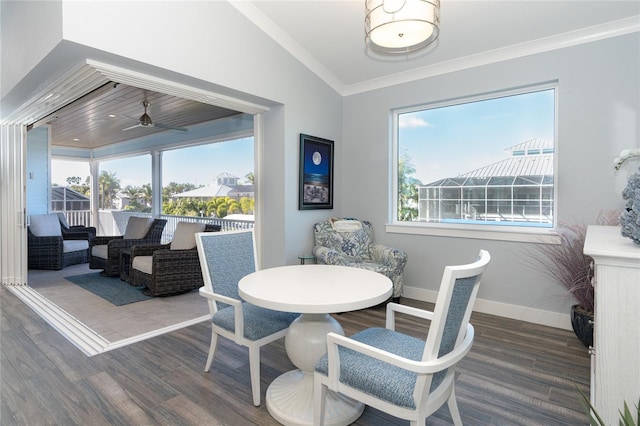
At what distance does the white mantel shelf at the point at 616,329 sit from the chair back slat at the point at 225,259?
2013 millimetres

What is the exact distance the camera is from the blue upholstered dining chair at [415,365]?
126 cm

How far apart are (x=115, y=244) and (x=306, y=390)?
4117mm

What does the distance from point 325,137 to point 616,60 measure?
2.85 meters

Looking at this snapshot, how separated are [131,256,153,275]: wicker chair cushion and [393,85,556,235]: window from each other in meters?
3.11

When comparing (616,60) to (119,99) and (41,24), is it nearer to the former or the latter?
(41,24)

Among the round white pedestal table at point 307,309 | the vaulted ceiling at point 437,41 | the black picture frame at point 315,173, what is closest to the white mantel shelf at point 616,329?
the round white pedestal table at point 307,309

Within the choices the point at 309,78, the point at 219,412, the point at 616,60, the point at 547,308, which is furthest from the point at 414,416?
the point at 309,78

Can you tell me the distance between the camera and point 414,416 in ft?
4.33

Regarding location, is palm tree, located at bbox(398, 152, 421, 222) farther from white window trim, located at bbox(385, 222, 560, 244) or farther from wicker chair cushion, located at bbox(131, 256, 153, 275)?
wicker chair cushion, located at bbox(131, 256, 153, 275)

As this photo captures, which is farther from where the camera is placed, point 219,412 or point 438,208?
point 438,208

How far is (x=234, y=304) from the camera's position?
78.0 inches

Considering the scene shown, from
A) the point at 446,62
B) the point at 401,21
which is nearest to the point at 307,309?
the point at 401,21

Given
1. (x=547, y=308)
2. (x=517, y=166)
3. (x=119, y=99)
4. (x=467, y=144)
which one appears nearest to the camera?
(x=547, y=308)

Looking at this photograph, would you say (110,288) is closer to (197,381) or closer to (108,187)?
(197,381)
